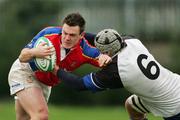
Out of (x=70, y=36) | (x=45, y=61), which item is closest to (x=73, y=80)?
(x=45, y=61)

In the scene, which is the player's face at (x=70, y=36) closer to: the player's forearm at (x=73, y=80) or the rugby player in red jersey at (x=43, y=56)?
the rugby player in red jersey at (x=43, y=56)

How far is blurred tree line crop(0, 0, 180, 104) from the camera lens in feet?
81.8

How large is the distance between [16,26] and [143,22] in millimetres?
7657

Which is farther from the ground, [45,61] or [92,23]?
[45,61]

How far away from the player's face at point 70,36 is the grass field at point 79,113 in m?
7.89

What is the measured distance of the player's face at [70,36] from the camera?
10.9 metres

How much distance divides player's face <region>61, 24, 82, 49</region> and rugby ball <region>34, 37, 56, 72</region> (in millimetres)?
214

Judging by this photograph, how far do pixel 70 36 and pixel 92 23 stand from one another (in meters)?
27.7

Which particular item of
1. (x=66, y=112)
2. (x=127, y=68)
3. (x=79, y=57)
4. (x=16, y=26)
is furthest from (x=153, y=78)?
(x=16, y=26)

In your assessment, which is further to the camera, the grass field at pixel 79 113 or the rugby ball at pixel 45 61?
the grass field at pixel 79 113

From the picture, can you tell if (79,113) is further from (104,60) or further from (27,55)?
(104,60)

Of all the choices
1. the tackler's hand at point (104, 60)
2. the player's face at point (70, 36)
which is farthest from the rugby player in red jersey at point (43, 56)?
the tackler's hand at point (104, 60)

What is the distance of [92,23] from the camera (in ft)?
126

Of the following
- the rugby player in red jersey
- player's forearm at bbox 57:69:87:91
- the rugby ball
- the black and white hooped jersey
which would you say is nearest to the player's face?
the rugby player in red jersey
